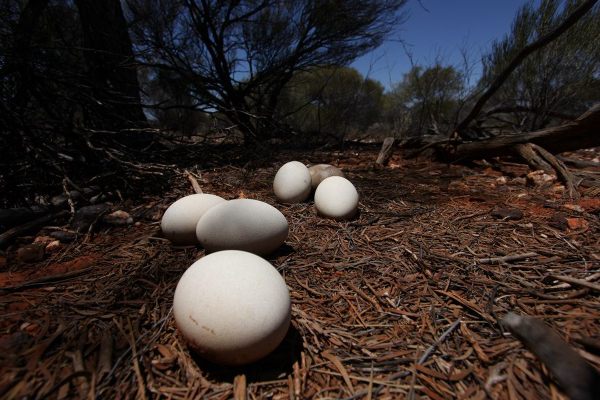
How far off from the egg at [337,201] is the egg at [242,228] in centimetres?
57

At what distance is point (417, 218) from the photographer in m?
2.14

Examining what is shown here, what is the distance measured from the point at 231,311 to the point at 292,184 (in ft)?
5.19

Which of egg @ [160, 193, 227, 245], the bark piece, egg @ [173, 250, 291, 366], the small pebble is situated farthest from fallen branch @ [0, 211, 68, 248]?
the bark piece

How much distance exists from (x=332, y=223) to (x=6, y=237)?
2027mm

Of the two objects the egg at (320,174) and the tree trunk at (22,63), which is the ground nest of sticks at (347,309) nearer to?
the egg at (320,174)

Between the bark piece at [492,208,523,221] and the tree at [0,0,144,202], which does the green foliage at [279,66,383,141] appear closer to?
the tree at [0,0,144,202]

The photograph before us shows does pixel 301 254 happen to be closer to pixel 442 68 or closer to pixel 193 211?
pixel 193 211

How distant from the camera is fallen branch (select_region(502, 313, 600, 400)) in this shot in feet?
2.57

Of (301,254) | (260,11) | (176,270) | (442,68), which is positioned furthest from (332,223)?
(442,68)

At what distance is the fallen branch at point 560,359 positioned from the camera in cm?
78

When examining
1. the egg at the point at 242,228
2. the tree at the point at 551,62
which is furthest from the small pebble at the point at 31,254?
the tree at the point at 551,62

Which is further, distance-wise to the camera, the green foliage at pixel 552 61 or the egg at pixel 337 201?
the green foliage at pixel 552 61

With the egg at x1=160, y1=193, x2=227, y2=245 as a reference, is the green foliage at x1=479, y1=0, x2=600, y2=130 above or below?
above

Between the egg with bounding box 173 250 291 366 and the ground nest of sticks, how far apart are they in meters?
0.10
